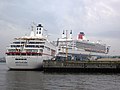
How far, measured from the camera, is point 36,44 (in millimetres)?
68500

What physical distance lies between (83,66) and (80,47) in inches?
1836

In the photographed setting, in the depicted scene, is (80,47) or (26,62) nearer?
(26,62)

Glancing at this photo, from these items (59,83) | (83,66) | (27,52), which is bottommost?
(59,83)

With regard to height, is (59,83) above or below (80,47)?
below

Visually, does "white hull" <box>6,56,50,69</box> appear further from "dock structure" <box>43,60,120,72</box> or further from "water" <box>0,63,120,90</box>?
"water" <box>0,63,120,90</box>

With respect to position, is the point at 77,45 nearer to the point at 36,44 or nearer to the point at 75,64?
the point at 36,44

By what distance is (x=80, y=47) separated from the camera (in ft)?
343

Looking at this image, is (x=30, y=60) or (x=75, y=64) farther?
(x=30, y=60)

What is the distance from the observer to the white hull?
212ft

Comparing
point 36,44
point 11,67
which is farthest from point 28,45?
point 11,67

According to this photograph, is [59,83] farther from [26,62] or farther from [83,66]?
[26,62]

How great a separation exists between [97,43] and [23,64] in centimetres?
5608

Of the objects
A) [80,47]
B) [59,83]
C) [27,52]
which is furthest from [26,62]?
[80,47]

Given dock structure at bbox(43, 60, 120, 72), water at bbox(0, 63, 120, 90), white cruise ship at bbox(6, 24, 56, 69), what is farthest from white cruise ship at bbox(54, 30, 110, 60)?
water at bbox(0, 63, 120, 90)
